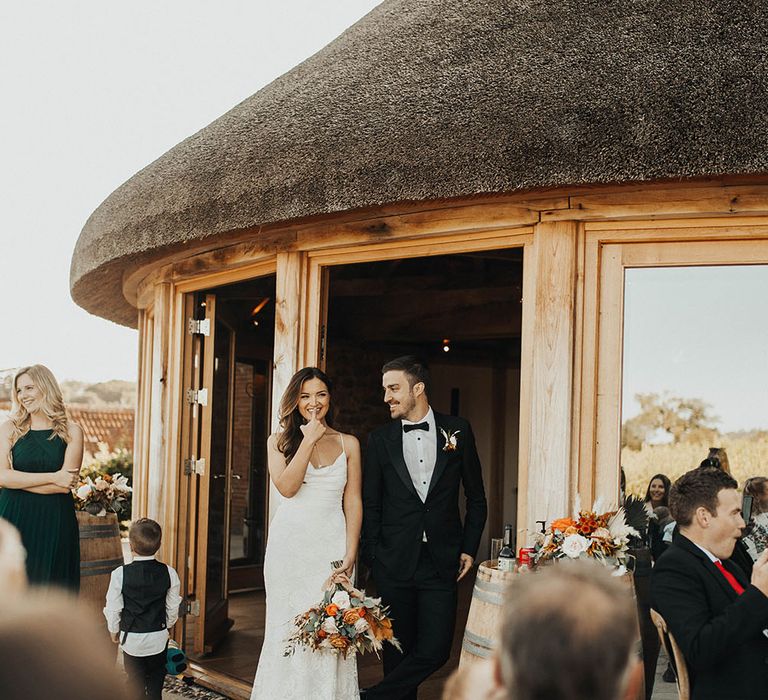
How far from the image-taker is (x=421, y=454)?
4438 mm

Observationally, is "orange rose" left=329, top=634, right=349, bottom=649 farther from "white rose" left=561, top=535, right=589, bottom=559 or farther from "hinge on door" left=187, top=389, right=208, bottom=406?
"hinge on door" left=187, top=389, right=208, bottom=406

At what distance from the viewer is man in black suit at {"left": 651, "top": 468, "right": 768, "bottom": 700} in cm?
283

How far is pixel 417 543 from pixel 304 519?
51cm

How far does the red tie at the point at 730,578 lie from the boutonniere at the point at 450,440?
1491 mm

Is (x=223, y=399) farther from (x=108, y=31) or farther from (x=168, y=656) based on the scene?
(x=108, y=31)

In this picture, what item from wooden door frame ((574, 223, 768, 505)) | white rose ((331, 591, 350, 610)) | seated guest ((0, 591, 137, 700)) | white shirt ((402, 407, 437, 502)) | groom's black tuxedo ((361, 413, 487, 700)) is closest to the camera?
seated guest ((0, 591, 137, 700))

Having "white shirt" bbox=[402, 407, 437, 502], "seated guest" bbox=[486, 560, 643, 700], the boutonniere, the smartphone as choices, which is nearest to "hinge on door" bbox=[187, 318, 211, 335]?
"white shirt" bbox=[402, 407, 437, 502]

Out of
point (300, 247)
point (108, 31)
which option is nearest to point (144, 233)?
point (300, 247)

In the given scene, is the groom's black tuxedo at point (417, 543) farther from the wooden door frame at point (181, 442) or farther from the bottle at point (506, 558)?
the wooden door frame at point (181, 442)

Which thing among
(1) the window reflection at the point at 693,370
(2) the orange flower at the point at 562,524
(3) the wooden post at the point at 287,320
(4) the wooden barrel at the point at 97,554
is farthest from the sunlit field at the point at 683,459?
(4) the wooden barrel at the point at 97,554

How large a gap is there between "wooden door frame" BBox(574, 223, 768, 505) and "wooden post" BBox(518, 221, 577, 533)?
0.06 m

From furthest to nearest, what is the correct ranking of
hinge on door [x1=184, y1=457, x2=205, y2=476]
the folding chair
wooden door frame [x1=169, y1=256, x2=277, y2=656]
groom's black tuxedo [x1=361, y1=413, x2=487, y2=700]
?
hinge on door [x1=184, y1=457, x2=205, y2=476] < wooden door frame [x1=169, y1=256, x2=277, y2=656] < groom's black tuxedo [x1=361, y1=413, x2=487, y2=700] < the folding chair

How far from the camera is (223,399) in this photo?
255 inches

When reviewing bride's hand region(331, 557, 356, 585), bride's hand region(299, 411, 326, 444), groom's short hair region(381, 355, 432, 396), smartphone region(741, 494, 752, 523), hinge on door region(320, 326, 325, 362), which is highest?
hinge on door region(320, 326, 325, 362)
